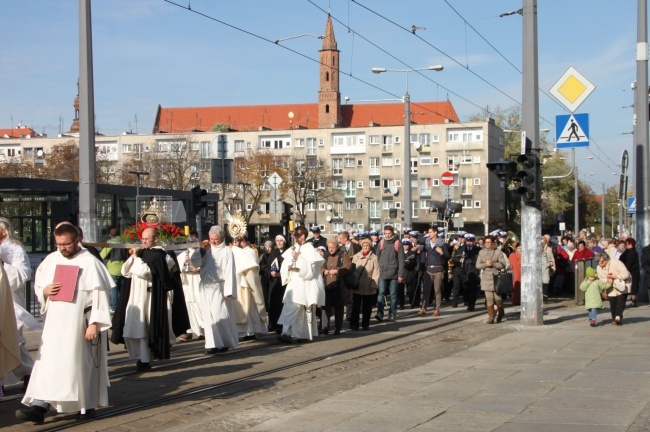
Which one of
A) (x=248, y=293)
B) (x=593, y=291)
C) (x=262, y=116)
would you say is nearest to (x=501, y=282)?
(x=593, y=291)

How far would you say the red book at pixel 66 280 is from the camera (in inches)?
339

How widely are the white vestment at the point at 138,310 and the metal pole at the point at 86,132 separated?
2569 mm

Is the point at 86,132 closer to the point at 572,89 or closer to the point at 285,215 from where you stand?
the point at 572,89

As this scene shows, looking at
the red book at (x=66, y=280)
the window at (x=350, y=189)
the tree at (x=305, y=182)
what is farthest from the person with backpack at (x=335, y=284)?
the window at (x=350, y=189)

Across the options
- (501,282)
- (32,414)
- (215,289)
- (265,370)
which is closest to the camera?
(32,414)

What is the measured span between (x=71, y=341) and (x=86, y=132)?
21.3ft

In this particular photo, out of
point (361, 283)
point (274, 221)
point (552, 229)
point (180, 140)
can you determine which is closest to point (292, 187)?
point (180, 140)

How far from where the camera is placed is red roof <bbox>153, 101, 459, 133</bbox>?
5153 inches

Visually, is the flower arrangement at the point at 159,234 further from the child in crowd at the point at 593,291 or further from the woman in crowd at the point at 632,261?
the woman in crowd at the point at 632,261

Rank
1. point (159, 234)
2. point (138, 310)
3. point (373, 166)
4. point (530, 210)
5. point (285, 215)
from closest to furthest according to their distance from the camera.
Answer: point (138, 310), point (159, 234), point (530, 210), point (285, 215), point (373, 166)

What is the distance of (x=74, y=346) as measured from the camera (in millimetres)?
8555

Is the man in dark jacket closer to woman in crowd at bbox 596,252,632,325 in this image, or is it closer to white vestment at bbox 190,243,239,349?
woman in crowd at bbox 596,252,632,325

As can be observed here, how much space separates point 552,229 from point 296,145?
96.4 feet

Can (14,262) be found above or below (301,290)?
above
